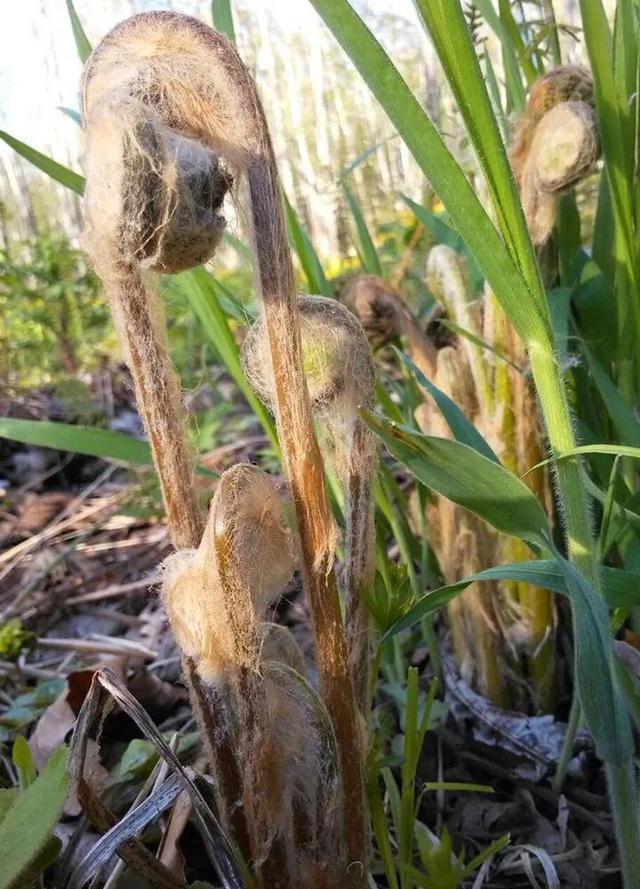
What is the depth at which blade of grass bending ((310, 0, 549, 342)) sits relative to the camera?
0.41 metres

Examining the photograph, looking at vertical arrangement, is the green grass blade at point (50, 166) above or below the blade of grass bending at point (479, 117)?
above

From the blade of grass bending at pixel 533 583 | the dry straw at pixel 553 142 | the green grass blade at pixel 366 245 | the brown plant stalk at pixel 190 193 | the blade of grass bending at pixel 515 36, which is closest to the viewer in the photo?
the brown plant stalk at pixel 190 193

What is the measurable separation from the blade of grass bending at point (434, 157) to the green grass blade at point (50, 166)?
37 centimetres

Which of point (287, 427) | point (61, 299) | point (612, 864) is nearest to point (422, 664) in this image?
point (612, 864)

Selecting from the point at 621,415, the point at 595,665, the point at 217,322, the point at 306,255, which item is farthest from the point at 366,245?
Result: the point at 595,665

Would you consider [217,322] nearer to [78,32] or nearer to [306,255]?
[306,255]

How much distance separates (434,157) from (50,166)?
1.38 feet

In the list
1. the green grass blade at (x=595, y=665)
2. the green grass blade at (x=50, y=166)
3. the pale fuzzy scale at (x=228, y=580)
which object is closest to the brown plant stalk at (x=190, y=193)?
the pale fuzzy scale at (x=228, y=580)

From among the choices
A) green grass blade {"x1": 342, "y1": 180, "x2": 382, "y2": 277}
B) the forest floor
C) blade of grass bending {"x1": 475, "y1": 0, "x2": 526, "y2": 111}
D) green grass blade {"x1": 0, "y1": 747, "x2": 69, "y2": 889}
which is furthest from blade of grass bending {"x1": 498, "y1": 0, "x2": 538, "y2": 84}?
green grass blade {"x1": 0, "y1": 747, "x2": 69, "y2": 889}

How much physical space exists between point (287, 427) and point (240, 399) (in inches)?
75.7

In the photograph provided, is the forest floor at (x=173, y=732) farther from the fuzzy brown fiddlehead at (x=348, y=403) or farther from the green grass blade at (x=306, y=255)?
the green grass blade at (x=306, y=255)

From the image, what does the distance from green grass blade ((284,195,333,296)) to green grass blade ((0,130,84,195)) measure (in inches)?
7.5

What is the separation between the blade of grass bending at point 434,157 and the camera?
41 cm

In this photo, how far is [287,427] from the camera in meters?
0.47
